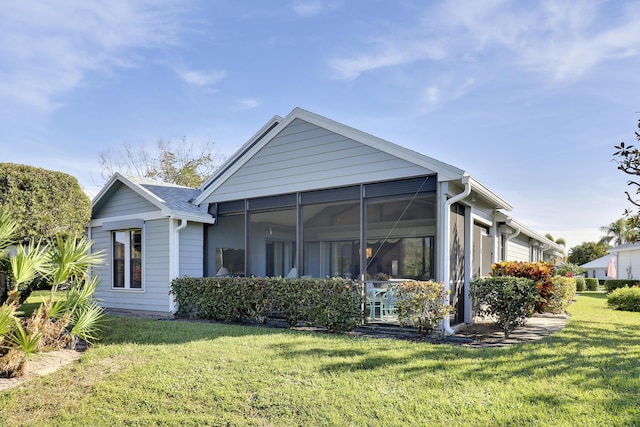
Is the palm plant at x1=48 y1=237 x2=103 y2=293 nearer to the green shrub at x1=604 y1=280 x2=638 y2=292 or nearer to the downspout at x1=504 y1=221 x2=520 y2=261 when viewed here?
the downspout at x1=504 y1=221 x2=520 y2=261

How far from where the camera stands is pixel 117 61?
40.6ft

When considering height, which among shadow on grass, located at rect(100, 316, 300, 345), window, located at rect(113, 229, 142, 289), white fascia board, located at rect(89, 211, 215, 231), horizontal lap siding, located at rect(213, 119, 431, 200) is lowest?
shadow on grass, located at rect(100, 316, 300, 345)

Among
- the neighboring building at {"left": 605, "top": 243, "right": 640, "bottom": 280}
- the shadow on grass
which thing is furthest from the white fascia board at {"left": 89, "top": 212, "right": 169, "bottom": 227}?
the neighboring building at {"left": 605, "top": 243, "right": 640, "bottom": 280}

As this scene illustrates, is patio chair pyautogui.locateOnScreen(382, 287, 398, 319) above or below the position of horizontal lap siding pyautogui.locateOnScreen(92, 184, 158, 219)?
below

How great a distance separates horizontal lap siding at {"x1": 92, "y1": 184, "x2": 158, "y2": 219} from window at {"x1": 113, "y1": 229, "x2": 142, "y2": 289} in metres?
0.61

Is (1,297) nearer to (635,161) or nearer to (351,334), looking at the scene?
(351,334)

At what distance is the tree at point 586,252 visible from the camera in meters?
48.1

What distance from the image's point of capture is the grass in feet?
12.8

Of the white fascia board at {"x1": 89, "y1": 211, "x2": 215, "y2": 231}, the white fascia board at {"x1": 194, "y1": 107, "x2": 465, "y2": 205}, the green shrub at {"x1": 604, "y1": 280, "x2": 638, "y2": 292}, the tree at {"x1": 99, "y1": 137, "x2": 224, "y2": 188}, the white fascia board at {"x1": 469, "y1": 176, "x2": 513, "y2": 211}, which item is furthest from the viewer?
the tree at {"x1": 99, "y1": 137, "x2": 224, "y2": 188}

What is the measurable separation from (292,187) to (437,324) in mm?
4689

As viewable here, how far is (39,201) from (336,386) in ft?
22.6

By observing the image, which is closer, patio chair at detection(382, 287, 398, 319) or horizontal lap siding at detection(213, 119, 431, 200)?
horizontal lap siding at detection(213, 119, 431, 200)

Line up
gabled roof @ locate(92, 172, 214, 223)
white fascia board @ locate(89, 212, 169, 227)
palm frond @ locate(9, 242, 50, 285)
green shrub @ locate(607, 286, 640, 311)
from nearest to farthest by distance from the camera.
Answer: palm frond @ locate(9, 242, 50, 285) → gabled roof @ locate(92, 172, 214, 223) → white fascia board @ locate(89, 212, 169, 227) → green shrub @ locate(607, 286, 640, 311)

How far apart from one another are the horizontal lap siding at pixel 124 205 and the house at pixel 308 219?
0.10ft
